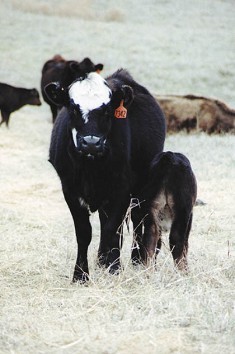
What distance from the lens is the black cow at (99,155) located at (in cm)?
637

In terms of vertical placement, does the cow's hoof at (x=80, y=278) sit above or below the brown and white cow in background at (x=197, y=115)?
above

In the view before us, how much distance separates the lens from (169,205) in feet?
22.0

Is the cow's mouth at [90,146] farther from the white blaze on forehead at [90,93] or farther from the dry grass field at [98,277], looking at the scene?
the dry grass field at [98,277]

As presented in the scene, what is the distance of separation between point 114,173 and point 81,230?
0.57 m

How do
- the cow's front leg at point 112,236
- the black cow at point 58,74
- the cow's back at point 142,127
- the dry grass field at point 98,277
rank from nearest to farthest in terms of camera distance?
the dry grass field at point 98,277, the cow's front leg at point 112,236, the cow's back at point 142,127, the black cow at point 58,74

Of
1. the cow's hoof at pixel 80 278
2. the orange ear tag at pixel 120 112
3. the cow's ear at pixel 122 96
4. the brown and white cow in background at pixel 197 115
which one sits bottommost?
the brown and white cow in background at pixel 197 115

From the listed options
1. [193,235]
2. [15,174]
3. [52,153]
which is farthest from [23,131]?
[52,153]

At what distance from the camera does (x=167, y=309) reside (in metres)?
5.45

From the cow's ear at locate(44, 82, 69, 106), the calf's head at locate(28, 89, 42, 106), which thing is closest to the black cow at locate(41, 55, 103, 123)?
the calf's head at locate(28, 89, 42, 106)

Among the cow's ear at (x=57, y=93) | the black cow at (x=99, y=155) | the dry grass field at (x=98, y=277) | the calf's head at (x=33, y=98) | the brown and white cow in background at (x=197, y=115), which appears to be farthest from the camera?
the calf's head at (x=33, y=98)

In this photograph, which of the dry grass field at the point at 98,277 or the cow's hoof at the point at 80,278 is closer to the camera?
the dry grass field at the point at 98,277

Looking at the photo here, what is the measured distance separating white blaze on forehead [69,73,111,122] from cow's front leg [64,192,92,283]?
0.79 m

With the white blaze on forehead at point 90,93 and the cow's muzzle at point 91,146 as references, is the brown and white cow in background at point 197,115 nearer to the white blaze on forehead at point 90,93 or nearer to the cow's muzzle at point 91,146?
the white blaze on forehead at point 90,93

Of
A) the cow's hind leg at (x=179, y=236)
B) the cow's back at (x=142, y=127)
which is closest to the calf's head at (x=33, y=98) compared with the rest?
the cow's back at (x=142, y=127)
